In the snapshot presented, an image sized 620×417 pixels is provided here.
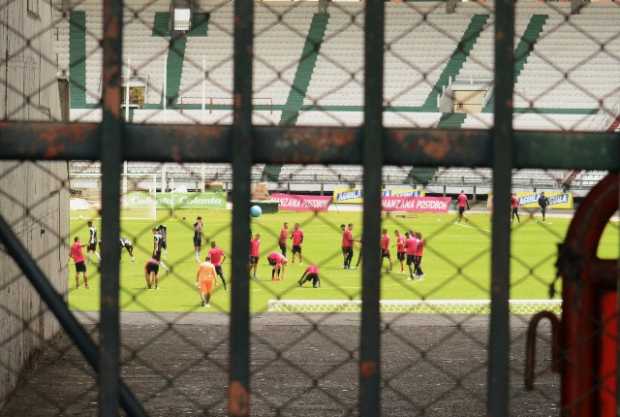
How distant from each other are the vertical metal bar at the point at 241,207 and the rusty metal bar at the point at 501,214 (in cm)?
58

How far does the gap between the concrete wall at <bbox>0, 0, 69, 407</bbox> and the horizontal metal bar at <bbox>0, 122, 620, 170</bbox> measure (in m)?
5.57

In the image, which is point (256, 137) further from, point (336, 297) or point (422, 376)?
point (336, 297)

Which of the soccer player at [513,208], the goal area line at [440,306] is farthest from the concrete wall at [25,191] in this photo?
the soccer player at [513,208]

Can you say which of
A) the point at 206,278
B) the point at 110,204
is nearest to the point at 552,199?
the point at 206,278

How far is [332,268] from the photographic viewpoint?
21.7 metres

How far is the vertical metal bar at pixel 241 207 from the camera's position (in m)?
2.24

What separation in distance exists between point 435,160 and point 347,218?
3070 centimetres

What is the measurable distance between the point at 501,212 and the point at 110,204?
928mm

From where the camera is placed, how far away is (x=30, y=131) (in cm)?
227

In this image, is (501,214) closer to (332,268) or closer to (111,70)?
(111,70)

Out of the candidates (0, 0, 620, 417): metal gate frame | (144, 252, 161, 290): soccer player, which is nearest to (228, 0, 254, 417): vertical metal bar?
(0, 0, 620, 417): metal gate frame

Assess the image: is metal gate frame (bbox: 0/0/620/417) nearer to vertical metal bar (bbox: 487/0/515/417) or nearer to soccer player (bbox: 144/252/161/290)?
vertical metal bar (bbox: 487/0/515/417)

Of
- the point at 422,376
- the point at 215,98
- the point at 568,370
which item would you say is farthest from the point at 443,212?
the point at 568,370

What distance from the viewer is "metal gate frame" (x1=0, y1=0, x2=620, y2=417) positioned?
225 centimetres
